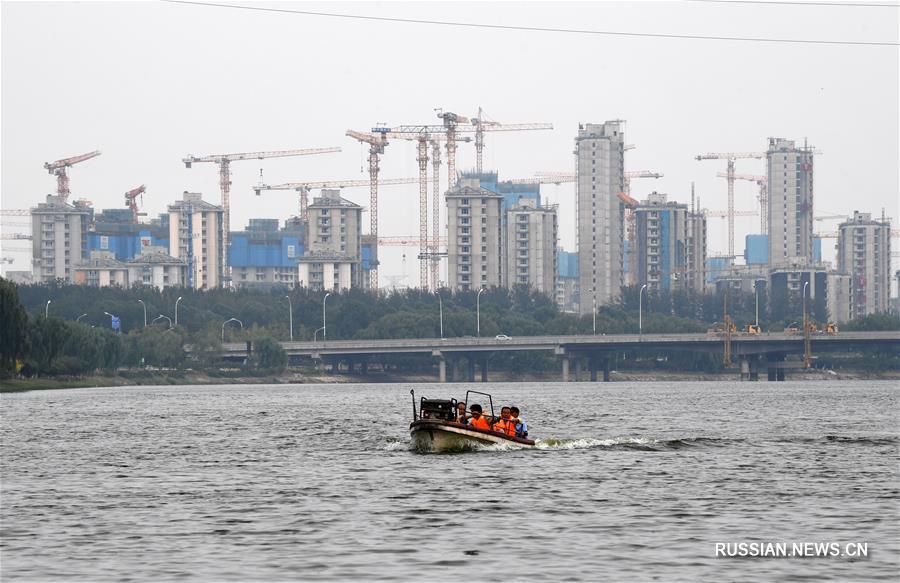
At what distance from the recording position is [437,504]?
55594mm

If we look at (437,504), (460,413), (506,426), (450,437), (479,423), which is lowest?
(437,504)

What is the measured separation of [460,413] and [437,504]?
18940 millimetres

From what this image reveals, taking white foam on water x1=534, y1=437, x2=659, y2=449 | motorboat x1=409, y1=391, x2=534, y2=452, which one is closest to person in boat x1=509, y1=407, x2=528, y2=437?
motorboat x1=409, y1=391, x2=534, y2=452

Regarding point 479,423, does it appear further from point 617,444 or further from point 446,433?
point 617,444

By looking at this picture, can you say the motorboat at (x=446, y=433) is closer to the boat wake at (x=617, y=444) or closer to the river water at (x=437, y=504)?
the river water at (x=437, y=504)

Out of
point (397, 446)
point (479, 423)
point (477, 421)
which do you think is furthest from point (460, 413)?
point (397, 446)

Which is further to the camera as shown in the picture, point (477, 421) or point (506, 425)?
point (506, 425)

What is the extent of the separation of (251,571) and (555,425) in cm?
6873

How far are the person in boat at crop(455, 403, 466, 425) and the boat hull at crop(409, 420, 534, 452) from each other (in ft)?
1.64

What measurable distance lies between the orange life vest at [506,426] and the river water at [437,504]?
1.15 meters

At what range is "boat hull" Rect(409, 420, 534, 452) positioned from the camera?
241 feet

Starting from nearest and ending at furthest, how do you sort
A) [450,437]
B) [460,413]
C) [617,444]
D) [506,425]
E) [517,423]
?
1. [450,437]
2. [460,413]
3. [506,425]
4. [517,423]
5. [617,444]

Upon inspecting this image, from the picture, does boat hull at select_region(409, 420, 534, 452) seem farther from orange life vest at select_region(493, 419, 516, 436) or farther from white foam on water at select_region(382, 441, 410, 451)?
white foam on water at select_region(382, 441, 410, 451)

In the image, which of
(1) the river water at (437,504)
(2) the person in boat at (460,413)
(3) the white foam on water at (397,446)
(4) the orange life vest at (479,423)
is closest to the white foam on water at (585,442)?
(1) the river water at (437,504)
